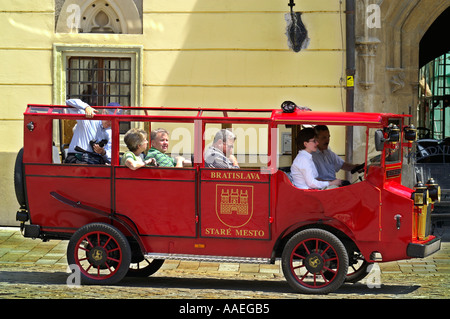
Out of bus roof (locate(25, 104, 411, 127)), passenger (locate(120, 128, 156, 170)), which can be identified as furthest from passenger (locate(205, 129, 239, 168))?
passenger (locate(120, 128, 156, 170))

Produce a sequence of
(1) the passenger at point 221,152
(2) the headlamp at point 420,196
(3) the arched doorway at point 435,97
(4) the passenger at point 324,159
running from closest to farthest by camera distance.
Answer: (2) the headlamp at point 420,196 < (1) the passenger at point 221,152 < (4) the passenger at point 324,159 < (3) the arched doorway at point 435,97

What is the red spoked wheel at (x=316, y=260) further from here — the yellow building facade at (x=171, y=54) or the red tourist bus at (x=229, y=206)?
the yellow building facade at (x=171, y=54)

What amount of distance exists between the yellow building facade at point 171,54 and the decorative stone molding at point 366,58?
0.85 feet

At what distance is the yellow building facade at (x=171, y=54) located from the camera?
13.4m

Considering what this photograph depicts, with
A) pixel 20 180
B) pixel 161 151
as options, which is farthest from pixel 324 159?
pixel 20 180

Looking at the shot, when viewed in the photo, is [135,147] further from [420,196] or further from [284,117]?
[420,196]

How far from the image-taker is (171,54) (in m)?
13.6

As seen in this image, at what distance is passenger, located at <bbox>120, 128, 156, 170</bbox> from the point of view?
935 cm

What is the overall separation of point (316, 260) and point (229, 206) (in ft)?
3.38

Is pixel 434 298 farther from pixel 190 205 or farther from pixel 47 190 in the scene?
pixel 47 190

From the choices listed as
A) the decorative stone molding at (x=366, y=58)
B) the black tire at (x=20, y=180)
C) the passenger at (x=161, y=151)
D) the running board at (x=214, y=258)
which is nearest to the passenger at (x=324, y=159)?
the running board at (x=214, y=258)

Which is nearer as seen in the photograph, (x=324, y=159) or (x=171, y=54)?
(x=324, y=159)

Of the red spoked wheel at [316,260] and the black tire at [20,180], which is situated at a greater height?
the black tire at [20,180]

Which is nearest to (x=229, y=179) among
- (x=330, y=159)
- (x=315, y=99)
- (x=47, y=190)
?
(x=330, y=159)
